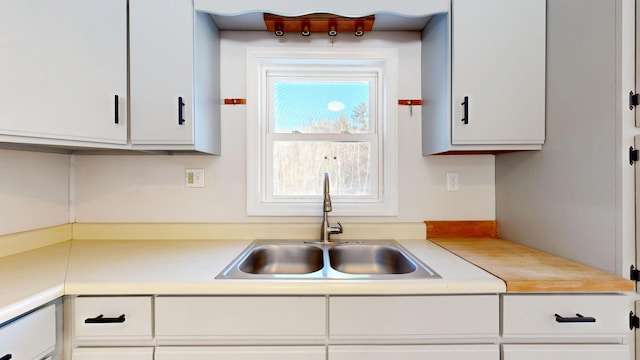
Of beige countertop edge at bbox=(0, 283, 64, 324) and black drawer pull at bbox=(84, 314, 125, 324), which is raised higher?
beige countertop edge at bbox=(0, 283, 64, 324)

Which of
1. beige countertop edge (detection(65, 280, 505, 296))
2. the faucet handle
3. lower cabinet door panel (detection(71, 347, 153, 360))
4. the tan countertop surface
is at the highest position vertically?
the faucet handle

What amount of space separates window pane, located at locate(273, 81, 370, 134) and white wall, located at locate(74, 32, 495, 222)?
0.23 meters

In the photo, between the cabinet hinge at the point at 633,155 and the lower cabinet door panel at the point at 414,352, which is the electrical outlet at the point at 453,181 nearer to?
the cabinet hinge at the point at 633,155

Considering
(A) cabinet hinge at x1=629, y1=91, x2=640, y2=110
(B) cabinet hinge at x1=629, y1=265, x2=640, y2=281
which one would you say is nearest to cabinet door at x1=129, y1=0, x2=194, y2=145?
(A) cabinet hinge at x1=629, y1=91, x2=640, y2=110

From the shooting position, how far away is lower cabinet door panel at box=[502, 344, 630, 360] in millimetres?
1023

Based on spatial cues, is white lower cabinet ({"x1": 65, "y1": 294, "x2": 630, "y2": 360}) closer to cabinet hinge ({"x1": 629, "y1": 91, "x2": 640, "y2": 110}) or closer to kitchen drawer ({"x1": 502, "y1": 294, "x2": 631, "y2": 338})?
kitchen drawer ({"x1": 502, "y1": 294, "x2": 631, "y2": 338})

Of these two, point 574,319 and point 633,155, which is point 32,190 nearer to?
point 574,319

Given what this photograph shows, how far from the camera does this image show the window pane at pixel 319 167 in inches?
73.0

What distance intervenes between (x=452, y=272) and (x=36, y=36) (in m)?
1.77

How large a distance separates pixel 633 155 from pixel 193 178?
1.98 m

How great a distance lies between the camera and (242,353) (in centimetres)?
102

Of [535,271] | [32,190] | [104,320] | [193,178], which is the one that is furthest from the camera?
[193,178]

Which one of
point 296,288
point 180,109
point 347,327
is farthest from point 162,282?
point 180,109

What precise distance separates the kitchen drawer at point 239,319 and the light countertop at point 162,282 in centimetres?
4
